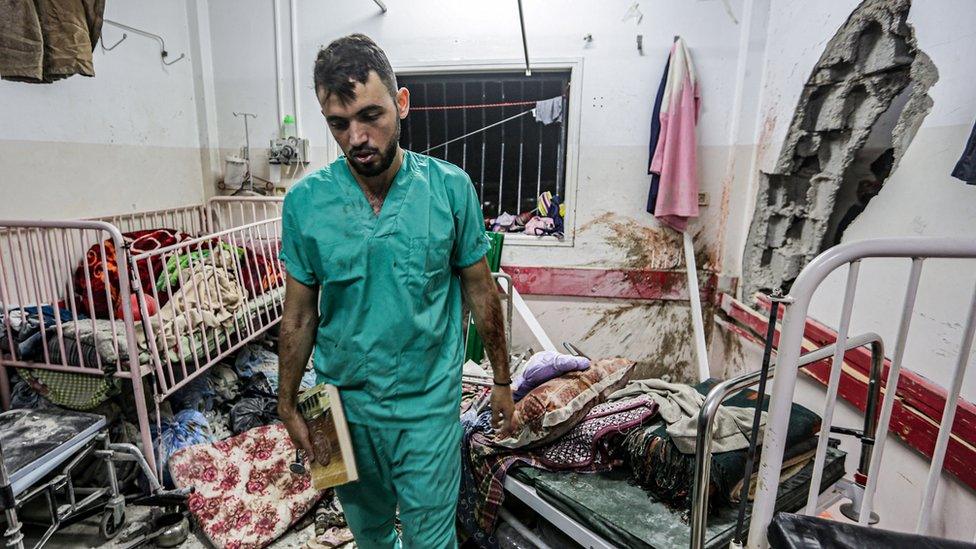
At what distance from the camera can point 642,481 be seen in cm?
164

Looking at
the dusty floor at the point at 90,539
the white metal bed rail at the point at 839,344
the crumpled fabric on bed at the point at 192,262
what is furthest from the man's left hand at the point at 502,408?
the crumpled fabric on bed at the point at 192,262

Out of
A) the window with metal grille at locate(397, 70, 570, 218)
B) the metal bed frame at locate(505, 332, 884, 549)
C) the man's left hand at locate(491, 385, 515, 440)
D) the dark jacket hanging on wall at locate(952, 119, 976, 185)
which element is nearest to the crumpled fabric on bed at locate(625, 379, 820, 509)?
the metal bed frame at locate(505, 332, 884, 549)

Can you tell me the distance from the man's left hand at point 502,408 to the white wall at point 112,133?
9.54 feet

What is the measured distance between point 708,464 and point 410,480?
2.48 feet

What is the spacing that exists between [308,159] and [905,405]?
12.6 feet

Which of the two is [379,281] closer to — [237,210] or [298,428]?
[298,428]

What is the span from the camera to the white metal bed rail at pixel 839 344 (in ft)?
3.22

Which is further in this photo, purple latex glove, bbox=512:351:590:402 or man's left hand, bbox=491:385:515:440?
purple latex glove, bbox=512:351:590:402

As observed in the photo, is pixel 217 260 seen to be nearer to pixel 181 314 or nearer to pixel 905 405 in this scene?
pixel 181 314

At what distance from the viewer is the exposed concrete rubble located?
1870 millimetres

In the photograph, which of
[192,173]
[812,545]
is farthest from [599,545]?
[192,173]

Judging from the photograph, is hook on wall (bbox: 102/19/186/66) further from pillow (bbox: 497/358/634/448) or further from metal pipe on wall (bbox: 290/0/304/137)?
pillow (bbox: 497/358/634/448)

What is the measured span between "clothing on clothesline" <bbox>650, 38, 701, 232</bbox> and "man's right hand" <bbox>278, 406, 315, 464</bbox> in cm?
273

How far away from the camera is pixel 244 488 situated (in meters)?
2.16
